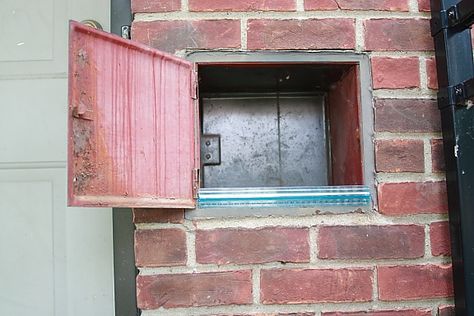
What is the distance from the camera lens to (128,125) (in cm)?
76

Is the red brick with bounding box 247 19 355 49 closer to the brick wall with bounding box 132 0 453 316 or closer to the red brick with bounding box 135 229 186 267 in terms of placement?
the brick wall with bounding box 132 0 453 316

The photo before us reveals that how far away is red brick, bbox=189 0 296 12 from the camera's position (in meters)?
0.87

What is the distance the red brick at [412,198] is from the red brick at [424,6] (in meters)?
0.35

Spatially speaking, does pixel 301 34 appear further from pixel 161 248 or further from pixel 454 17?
pixel 161 248

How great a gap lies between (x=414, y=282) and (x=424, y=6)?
1.80 ft

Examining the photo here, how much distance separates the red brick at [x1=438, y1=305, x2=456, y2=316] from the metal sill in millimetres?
238

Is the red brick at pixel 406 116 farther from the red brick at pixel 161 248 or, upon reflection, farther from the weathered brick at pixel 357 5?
the red brick at pixel 161 248

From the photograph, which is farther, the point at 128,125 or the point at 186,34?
the point at 186,34

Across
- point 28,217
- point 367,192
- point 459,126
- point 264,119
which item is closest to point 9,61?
point 28,217

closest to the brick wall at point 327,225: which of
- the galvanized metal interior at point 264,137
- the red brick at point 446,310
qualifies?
the red brick at point 446,310

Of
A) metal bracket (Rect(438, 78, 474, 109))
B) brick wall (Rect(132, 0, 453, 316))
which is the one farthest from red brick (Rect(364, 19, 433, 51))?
metal bracket (Rect(438, 78, 474, 109))

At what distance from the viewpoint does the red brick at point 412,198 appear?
0.87 m

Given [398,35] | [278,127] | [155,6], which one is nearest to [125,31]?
[155,6]

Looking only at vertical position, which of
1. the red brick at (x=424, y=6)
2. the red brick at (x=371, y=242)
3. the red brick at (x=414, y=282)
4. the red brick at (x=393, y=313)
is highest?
the red brick at (x=424, y=6)
